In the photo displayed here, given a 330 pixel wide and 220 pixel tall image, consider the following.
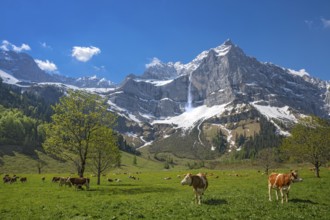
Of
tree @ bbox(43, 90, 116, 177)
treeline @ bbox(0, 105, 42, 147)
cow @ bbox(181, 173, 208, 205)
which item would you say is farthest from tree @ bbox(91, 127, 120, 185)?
treeline @ bbox(0, 105, 42, 147)

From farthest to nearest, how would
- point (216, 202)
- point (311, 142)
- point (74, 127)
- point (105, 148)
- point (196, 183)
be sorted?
point (311, 142) < point (105, 148) < point (74, 127) < point (196, 183) < point (216, 202)

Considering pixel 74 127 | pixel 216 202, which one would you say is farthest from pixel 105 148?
pixel 216 202

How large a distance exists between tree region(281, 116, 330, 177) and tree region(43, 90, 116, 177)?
42.8 m

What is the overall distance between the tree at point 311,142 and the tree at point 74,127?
42783mm

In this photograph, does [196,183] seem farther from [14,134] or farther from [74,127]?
[14,134]

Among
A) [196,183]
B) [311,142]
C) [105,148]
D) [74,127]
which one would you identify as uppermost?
[74,127]

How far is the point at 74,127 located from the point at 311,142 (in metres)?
49.7

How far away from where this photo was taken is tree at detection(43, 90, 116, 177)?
4797 cm

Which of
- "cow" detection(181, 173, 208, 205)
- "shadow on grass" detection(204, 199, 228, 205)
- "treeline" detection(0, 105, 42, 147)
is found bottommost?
"shadow on grass" detection(204, 199, 228, 205)

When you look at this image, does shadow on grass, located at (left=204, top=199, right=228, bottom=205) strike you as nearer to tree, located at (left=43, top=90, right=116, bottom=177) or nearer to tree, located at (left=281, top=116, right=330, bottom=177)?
tree, located at (left=43, top=90, right=116, bottom=177)

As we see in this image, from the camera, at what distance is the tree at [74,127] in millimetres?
47969

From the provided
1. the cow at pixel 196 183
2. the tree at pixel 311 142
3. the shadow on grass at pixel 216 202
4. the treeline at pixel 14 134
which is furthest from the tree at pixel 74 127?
the treeline at pixel 14 134

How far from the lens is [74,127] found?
160 ft

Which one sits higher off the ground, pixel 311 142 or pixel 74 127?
pixel 74 127
